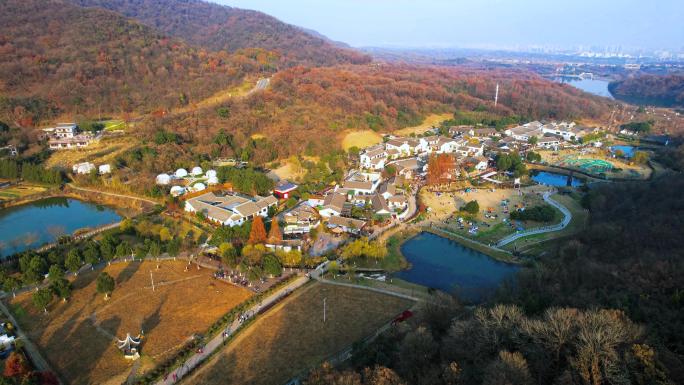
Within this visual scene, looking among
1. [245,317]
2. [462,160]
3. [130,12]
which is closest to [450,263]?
[245,317]

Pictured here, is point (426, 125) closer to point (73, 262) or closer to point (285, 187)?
point (285, 187)

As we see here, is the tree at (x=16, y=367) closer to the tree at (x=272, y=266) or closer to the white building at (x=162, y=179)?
the tree at (x=272, y=266)

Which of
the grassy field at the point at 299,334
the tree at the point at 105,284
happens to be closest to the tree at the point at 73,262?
the tree at the point at 105,284

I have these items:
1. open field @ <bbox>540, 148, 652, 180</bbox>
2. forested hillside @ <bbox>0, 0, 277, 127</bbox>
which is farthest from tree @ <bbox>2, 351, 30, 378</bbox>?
open field @ <bbox>540, 148, 652, 180</bbox>

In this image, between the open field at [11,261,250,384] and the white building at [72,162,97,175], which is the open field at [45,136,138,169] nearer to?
the white building at [72,162,97,175]

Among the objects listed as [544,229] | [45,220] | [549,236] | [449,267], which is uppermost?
[45,220]

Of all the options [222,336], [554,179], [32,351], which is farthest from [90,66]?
[554,179]
